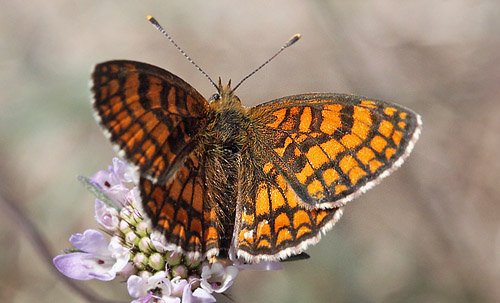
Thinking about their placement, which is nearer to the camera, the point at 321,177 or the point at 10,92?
the point at 321,177

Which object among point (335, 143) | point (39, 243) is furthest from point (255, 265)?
point (39, 243)

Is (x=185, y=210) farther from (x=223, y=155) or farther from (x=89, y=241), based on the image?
(x=89, y=241)

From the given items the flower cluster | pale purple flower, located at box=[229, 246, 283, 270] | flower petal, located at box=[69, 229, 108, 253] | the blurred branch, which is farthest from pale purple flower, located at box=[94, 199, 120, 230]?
pale purple flower, located at box=[229, 246, 283, 270]

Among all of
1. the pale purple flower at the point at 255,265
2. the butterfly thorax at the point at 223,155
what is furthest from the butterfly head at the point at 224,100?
the pale purple flower at the point at 255,265

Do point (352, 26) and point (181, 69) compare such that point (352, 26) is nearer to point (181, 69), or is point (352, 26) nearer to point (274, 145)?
point (181, 69)

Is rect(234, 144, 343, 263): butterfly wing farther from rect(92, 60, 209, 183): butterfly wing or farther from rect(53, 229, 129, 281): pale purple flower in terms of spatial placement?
rect(53, 229, 129, 281): pale purple flower

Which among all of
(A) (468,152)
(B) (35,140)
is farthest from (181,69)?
(A) (468,152)
